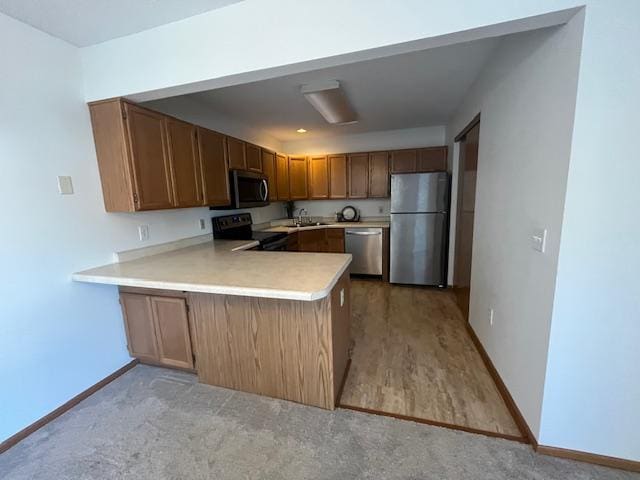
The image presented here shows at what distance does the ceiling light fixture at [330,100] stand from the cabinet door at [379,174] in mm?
944

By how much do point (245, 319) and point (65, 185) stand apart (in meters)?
1.49

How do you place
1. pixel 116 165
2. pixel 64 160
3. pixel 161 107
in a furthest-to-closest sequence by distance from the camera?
1. pixel 161 107
2. pixel 116 165
3. pixel 64 160

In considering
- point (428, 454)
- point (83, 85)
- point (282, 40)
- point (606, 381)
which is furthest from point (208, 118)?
point (606, 381)

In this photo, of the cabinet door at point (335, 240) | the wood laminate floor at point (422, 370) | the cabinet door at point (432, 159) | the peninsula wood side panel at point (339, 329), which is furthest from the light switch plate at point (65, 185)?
the cabinet door at point (432, 159)

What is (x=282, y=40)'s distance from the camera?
141cm

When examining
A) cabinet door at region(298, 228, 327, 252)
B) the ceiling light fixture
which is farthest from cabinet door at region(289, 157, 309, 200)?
the ceiling light fixture

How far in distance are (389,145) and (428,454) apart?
4.11m

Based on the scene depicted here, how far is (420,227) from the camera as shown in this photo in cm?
374

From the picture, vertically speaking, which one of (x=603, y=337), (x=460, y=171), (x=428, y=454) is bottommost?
(x=428, y=454)

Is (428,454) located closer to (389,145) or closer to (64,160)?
(64,160)

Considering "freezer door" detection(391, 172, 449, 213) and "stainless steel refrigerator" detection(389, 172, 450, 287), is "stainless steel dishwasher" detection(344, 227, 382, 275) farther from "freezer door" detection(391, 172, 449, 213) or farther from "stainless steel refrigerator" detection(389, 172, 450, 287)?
"freezer door" detection(391, 172, 449, 213)

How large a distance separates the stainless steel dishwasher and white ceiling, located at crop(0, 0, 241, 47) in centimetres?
318

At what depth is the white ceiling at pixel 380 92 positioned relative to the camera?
6.95 ft

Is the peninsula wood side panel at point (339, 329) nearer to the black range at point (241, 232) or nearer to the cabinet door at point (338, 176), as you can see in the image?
the black range at point (241, 232)
